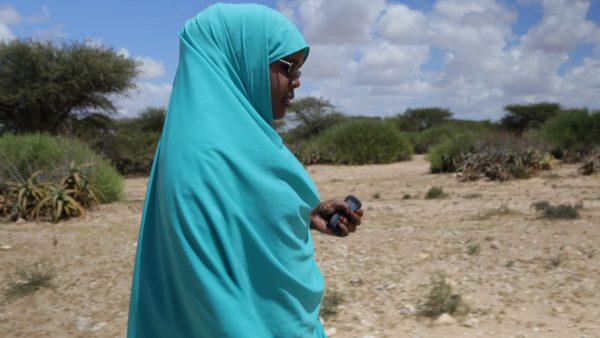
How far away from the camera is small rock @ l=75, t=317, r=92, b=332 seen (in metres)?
3.62

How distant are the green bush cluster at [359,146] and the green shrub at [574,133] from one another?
599 centimetres

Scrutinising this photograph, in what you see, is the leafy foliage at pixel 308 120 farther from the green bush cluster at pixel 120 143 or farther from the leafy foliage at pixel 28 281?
the leafy foliage at pixel 28 281

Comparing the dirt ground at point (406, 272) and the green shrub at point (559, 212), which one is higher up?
the green shrub at point (559, 212)

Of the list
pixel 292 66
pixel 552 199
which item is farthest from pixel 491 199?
pixel 292 66

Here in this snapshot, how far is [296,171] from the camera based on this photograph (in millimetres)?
1202

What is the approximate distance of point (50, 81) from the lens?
17.0 metres

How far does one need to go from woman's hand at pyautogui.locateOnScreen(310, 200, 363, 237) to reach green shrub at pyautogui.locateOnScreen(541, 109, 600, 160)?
46.9 ft

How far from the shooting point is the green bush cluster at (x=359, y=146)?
66.8 ft

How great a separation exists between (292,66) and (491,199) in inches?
301

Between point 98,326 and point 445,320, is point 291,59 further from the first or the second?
point 98,326

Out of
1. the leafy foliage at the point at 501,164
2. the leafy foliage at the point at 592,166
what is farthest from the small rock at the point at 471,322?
the leafy foliage at the point at 592,166

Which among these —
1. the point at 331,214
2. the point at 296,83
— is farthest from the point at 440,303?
the point at 296,83

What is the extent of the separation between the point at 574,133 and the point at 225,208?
1603 cm

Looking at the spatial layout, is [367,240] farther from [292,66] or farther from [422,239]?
[292,66]
